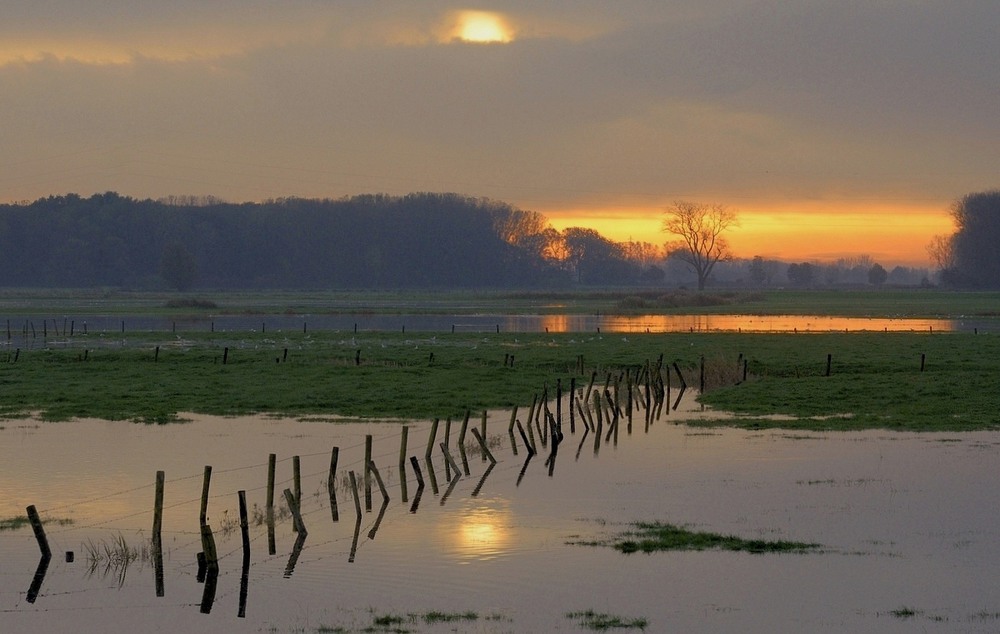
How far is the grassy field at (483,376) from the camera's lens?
4278 cm

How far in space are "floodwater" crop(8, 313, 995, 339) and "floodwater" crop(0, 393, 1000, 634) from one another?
55617mm

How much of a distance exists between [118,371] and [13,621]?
40.4 m

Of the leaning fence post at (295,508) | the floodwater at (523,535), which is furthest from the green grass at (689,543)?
the leaning fence post at (295,508)

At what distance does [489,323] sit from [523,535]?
85.7 meters

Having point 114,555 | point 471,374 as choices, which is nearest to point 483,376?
point 471,374

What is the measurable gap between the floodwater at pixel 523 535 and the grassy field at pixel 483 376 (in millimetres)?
6486

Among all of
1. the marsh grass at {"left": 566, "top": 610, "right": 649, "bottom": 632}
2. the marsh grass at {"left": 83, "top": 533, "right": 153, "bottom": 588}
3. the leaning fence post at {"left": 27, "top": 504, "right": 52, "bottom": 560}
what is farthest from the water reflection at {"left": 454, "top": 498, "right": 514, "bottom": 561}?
the leaning fence post at {"left": 27, "top": 504, "right": 52, "bottom": 560}

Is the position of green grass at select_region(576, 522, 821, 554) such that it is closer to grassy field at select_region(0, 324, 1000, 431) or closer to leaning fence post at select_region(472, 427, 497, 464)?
leaning fence post at select_region(472, 427, 497, 464)

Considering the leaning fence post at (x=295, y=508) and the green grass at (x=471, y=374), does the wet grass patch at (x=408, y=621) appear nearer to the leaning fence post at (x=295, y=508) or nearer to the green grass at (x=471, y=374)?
the leaning fence post at (x=295, y=508)

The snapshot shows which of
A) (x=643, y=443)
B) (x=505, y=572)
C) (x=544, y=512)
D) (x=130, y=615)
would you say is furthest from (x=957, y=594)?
(x=643, y=443)

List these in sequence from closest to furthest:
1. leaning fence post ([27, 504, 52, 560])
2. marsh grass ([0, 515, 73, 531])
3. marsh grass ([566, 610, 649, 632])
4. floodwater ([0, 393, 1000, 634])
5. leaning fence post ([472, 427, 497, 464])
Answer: marsh grass ([566, 610, 649, 632]), floodwater ([0, 393, 1000, 634]), leaning fence post ([27, 504, 52, 560]), marsh grass ([0, 515, 73, 531]), leaning fence post ([472, 427, 497, 464])

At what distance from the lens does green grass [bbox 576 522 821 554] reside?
21.7 metres

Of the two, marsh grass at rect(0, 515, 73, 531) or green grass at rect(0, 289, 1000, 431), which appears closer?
marsh grass at rect(0, 515, 73, 531)

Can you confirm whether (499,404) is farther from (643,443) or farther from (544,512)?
(544,512)
